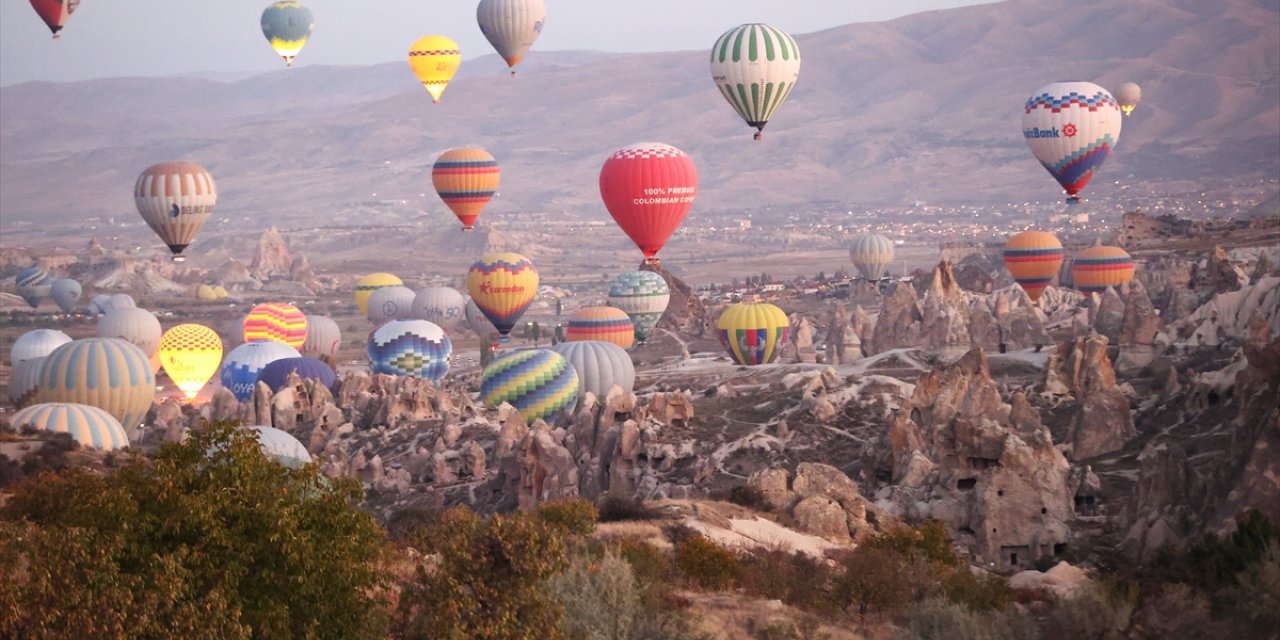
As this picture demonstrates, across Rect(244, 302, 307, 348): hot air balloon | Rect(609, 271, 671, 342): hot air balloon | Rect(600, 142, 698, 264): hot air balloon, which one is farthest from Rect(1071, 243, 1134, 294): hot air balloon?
Rect(244, 302, 307, 348): hot air balloon

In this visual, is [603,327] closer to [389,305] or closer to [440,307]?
[440,307]

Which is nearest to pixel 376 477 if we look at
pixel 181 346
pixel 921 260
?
pixel 181 346

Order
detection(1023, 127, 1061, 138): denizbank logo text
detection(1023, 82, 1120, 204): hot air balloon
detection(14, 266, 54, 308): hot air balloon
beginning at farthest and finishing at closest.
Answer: detection(14, 266, 54, 308): hot air balloon, detection(1023, 127, 1061, 138): denizbank logo text, detection(1023, 82, 1120, 204): hot air balloon

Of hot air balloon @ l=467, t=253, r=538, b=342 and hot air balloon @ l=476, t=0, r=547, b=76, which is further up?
hot air balloon @ l=476, t=0, r=547, b=76

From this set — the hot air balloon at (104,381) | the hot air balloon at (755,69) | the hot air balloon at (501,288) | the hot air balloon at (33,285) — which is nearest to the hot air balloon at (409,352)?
the hot air balloon at (501,288)

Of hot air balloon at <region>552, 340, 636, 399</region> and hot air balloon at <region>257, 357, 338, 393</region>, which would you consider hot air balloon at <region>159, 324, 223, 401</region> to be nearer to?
hot air balloon at <region>257, 357, 338, 393</region>

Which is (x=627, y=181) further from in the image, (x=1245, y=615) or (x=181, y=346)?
(x=1245, y=615)

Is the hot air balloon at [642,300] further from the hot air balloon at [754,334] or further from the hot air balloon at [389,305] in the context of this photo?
the hot air balloon at [389,305]
